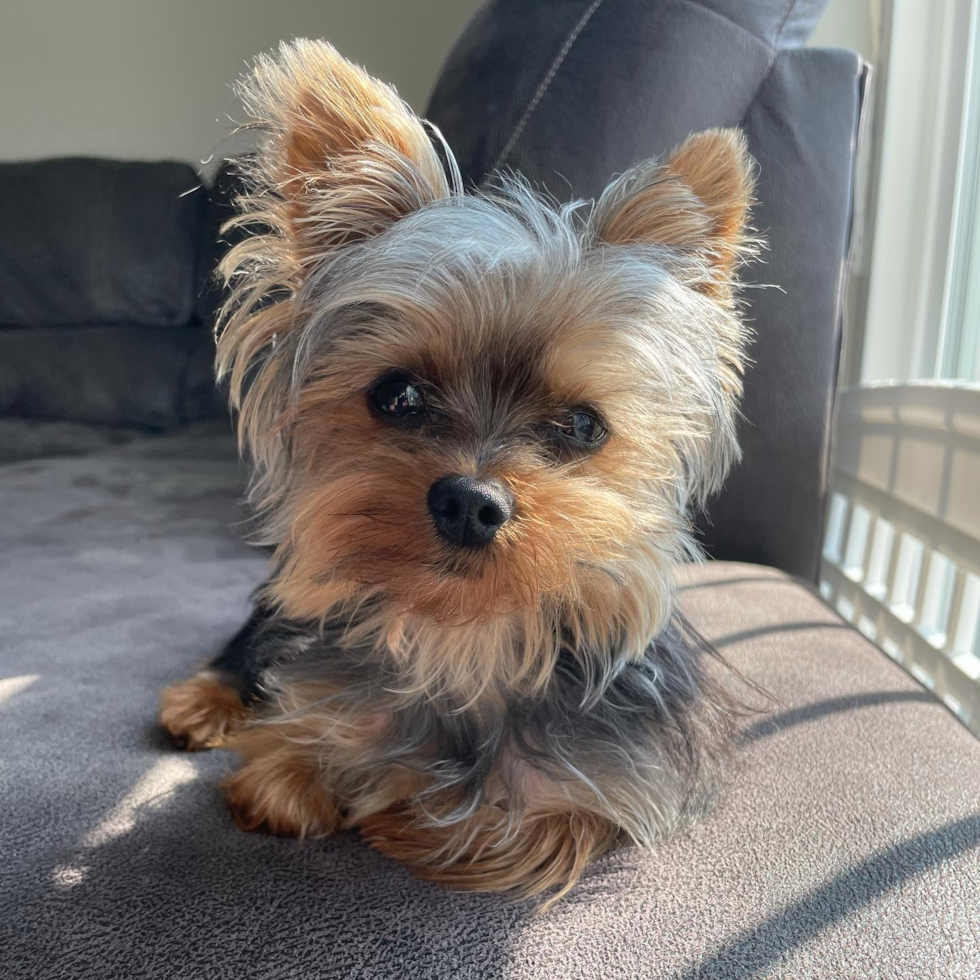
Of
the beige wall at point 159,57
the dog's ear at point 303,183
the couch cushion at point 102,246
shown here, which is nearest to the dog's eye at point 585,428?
the dog's ear at point 303,183

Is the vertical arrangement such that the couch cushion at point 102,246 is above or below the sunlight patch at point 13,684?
above

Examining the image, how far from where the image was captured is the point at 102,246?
3.55 meters

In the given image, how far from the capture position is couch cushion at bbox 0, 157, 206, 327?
354 centimetres

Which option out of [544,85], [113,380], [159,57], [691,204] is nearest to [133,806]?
[691,204]

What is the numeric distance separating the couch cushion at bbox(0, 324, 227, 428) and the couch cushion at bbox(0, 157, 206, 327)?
0.16 metres

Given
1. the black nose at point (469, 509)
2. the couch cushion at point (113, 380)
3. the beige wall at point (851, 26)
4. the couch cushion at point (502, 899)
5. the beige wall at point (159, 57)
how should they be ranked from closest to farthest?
the couch cushion at point (502, 899), the black nose at point (469, 509), the beige wall at point (851, 26), the couch cushion at point (113, 380), the beige wall at point (159, 57)

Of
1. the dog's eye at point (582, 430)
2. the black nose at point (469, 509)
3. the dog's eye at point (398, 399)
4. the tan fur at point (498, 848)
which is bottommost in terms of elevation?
the tan fur at point (498, 848)

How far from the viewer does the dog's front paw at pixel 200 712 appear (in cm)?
117

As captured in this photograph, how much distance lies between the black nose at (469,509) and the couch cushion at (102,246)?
9.88 ft

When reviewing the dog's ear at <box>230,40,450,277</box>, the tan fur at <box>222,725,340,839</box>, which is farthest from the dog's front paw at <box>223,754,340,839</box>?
the dog's ear at <box>230,40,450,277</box>

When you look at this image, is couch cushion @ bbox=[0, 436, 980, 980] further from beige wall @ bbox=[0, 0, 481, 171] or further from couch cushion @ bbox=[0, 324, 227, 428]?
beige wall @ bbox=[0, 0, 481, 171]

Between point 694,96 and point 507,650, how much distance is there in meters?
1.06

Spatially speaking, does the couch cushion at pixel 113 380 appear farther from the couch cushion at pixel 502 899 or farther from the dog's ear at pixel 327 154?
the dog's ear at pixel 327 154

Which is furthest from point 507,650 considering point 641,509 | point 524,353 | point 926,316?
point 926,316
